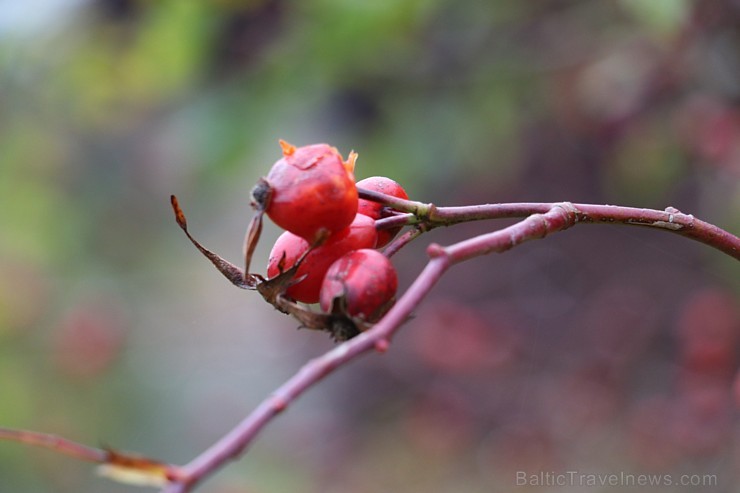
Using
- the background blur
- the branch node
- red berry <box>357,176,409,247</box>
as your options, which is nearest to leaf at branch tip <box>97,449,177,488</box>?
the branch node

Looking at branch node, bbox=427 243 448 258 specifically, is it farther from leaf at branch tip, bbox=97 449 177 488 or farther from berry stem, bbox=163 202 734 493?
leaf at branch tip, bbox=97 449 177 488

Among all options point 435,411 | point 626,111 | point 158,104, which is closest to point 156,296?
point 158,104

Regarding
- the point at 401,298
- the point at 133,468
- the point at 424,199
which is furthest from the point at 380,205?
the point at 424,199

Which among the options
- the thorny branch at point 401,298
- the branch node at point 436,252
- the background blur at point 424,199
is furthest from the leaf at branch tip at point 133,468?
the background blur at point 424,199

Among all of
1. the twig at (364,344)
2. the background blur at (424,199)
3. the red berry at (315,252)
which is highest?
the background blur at (424,199)

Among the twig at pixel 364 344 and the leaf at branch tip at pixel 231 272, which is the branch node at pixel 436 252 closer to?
the twig at pixel 364 344

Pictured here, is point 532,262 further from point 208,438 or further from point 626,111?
point 208,438
